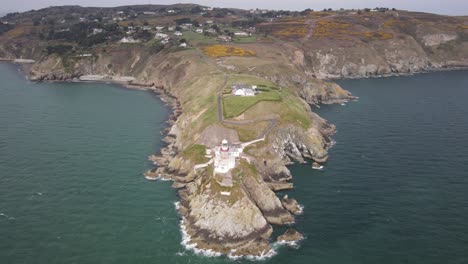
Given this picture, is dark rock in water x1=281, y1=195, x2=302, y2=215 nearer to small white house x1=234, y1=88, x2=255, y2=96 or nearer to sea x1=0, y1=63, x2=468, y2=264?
sea x1=0, y1=63, x2=468, y2=264

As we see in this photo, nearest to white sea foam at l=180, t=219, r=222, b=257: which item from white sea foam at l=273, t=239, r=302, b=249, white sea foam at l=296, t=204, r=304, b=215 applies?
white sea foam at l=273, t=239, r=302, b=249

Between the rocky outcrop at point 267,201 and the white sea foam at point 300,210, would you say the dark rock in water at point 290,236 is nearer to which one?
the rocky outcrop at point 267,201

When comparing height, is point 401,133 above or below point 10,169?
above

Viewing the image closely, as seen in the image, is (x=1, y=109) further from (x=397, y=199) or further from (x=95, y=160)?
(x=397, y=199)

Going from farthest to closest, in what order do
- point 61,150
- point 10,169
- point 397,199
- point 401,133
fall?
point 401,133 < point 61,150 < point 10,169 < point 397,199

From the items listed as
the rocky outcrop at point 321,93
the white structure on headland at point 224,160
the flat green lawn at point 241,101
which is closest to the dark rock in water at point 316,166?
the white structure on headland at point 224,160

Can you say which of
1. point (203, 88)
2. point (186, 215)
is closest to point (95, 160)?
point (186, 215)

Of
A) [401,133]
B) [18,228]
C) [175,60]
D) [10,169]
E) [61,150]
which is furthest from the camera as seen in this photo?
[175,60]
